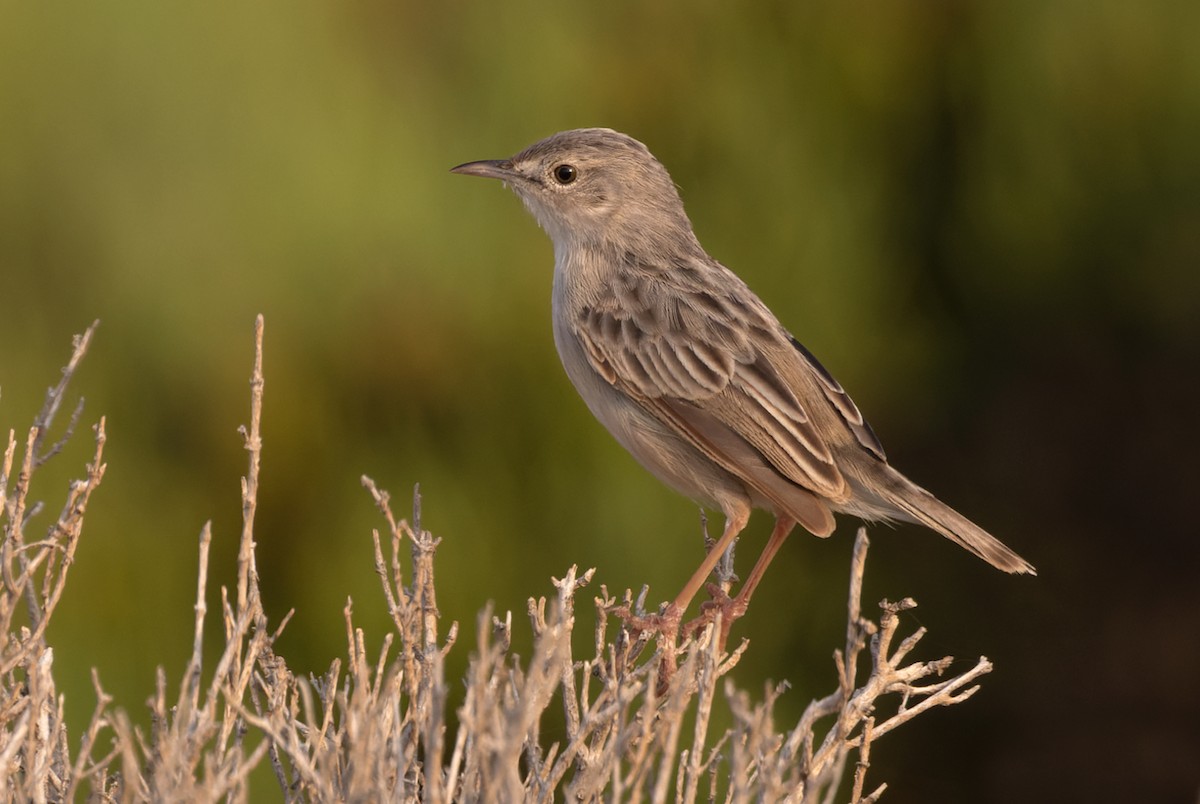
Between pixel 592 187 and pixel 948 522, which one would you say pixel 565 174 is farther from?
pixel 948 522

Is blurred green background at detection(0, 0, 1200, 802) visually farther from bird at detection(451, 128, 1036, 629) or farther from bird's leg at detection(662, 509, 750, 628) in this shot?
bird's leg at detection(662, 509, 750, 628)

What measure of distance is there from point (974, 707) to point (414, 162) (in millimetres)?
3957

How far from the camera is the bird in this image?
518cm

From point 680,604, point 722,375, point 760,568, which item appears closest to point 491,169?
point 722,375

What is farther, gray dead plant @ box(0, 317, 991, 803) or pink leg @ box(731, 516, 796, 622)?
pink leg @ box(731, 516, 796, 622)

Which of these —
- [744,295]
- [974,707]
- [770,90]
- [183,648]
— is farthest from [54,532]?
[974,707]

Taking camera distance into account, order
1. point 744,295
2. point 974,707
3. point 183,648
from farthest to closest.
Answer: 1. point 974,707
2. point 183,648
3. point 744,295

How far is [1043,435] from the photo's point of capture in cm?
823

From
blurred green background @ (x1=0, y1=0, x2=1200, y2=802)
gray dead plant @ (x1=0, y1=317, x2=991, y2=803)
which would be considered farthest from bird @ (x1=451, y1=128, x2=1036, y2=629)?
blurred green background @ (x1=0, y1=0, x2=1200, y2=802)

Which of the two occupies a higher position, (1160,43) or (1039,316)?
(1160,43)

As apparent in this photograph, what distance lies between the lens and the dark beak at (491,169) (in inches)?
239

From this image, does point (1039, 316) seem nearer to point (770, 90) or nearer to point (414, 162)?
point (770, 90)

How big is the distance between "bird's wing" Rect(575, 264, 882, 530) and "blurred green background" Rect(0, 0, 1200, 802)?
2.08 metres

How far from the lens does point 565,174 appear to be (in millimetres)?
6066
